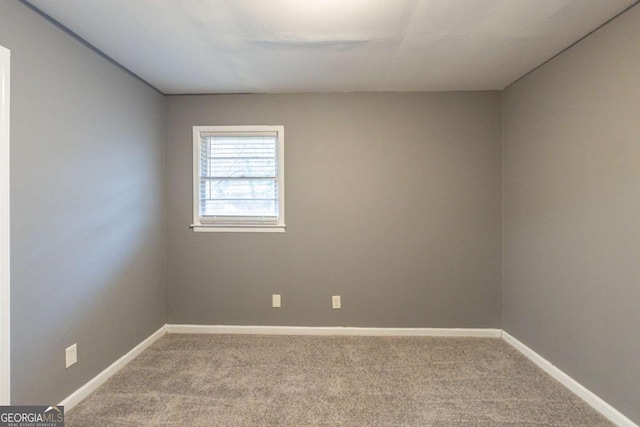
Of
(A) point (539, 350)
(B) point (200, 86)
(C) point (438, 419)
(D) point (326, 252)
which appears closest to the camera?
(C) point (438, 419)

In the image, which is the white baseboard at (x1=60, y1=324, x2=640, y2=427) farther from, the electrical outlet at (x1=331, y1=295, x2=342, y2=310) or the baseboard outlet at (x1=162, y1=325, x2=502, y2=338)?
the electrical outlet at (x1=331, y1=295, x2=342, y2=310)

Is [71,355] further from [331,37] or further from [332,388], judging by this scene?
[331,37]

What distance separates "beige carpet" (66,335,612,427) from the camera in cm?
178

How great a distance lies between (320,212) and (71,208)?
1907 millimetres

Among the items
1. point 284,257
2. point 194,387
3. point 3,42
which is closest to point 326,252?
point 284,257

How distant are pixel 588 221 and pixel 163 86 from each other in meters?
3.54

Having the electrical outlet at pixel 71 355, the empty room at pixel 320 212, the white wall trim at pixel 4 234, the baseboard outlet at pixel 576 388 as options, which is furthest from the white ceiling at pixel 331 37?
the baseboard outlet at pixel 576 388

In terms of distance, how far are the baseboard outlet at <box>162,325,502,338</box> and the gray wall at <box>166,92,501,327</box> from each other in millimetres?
59

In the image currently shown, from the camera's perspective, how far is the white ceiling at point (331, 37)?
5.37 feet

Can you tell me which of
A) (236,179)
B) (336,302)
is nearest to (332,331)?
(336,302)

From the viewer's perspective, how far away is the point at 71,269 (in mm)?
1894

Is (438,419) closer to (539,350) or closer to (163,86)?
(539,350)

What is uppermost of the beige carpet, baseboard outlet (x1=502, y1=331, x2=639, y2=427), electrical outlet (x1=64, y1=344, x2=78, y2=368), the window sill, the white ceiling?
the white ceiling

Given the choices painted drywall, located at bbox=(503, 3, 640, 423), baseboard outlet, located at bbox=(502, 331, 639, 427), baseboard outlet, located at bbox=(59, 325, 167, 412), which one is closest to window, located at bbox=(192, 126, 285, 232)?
baseboard outlet, located at bbox=(59, 325, 167, 412)
